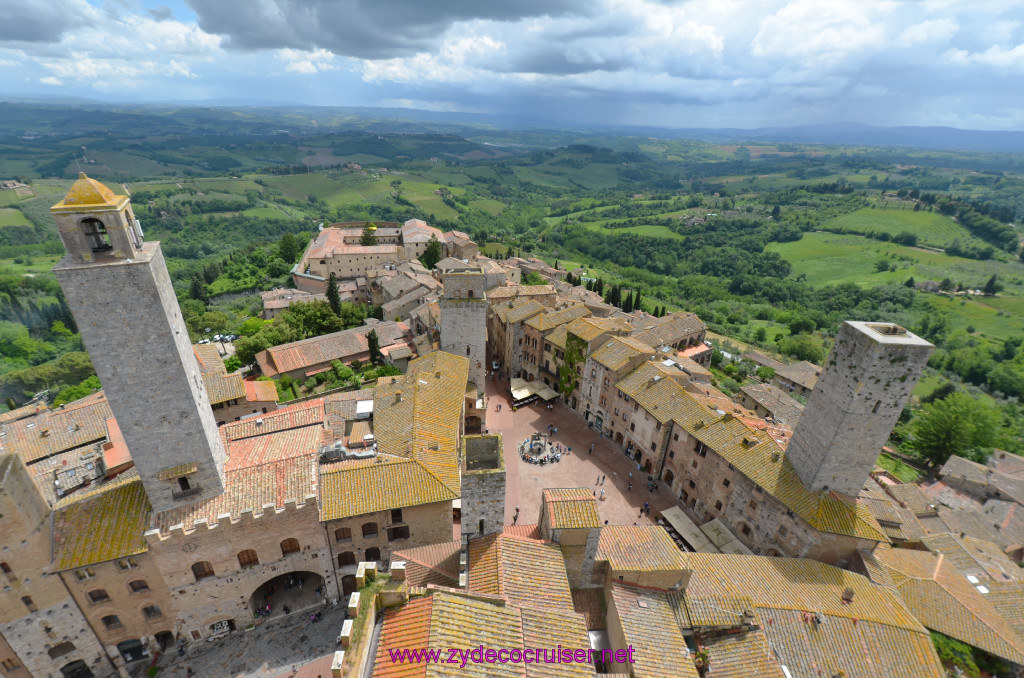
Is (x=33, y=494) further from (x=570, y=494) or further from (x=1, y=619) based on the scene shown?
(x=570, y=494)

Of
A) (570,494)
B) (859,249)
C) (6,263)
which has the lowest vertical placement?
(6,263)

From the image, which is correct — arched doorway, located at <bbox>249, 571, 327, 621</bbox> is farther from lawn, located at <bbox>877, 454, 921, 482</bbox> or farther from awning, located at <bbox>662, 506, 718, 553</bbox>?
lawn, located at <bbox>877, 454, 921, 482</bbox>

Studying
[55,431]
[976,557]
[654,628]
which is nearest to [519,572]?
[654,628]

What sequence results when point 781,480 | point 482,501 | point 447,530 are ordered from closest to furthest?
1. point 482,501
2. point 447,530
3. point 781,480

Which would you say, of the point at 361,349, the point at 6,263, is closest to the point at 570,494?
the point at 361,349

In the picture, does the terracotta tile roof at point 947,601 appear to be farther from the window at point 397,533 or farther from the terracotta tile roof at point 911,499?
the window at point 397,533

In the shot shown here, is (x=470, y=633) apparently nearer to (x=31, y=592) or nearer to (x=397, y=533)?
(x=397, y=533)

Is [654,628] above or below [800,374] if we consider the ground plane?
above
